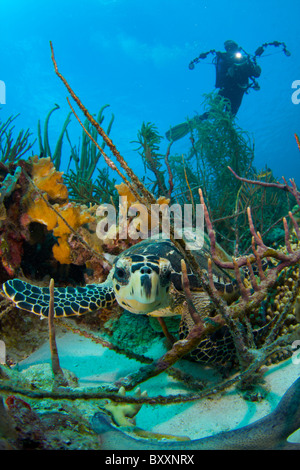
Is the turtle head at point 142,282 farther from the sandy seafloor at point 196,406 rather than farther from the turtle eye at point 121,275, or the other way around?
the sandy seafloor at point 196,406

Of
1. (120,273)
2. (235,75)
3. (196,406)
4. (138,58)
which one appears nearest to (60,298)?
(120,273)

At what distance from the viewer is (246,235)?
5145 mm

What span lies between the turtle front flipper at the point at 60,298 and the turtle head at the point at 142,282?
60 centimetres

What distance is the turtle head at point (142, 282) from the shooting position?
63.2 inches

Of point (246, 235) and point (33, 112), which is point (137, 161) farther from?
point (246, 235)

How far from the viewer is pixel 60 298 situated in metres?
2.32

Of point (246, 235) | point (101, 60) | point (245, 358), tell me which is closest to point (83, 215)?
point (245, 358)

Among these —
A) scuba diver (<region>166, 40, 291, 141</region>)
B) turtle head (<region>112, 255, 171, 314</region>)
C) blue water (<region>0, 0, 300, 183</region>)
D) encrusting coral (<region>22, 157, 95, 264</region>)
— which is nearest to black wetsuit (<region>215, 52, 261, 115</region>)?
scuba diver (<region>166, 40, 291, 141</region>)

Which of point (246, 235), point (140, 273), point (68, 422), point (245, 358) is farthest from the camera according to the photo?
point (246, 235)

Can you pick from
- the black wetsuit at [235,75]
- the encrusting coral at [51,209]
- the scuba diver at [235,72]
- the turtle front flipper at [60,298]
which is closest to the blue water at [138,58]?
the scuba diver at [235,72]

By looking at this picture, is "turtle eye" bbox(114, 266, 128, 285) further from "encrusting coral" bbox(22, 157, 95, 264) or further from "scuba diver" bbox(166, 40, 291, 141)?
"scuba diver" bbox(166, 40, 291, 141)

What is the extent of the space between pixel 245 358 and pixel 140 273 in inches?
32.9

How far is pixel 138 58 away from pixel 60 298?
76.6m

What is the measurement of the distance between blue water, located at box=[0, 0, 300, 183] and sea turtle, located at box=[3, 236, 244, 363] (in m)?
58.9
